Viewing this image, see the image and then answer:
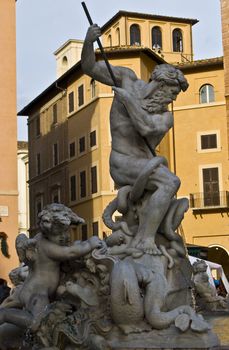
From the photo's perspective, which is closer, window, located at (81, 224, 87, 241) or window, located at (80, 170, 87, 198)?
window, located at (81, 224, 87, 241)

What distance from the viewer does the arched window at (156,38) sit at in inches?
2220

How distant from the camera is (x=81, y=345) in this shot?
17.0 ft

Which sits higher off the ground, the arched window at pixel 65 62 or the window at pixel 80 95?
the arched window at pixel 65 62

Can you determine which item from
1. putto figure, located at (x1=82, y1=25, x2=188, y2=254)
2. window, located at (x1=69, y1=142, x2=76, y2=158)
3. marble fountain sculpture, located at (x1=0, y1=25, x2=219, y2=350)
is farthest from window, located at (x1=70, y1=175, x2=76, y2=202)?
marble fountain sculpture, located at (x1=0, y1=25, x2=219, y2=350)

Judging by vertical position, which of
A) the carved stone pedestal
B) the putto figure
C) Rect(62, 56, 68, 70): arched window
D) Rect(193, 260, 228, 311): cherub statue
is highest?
Rect(62, 56, 68, 70): arched window

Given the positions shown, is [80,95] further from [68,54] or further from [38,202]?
[68,54]

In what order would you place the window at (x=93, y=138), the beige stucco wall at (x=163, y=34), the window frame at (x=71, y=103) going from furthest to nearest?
the beige stucco wall at (x=163, y=34)
the window frame at (x=71, y=103)
the window at (x=93, y=138)

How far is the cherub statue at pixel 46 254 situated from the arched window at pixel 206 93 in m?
40.8

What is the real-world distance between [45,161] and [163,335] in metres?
48.8

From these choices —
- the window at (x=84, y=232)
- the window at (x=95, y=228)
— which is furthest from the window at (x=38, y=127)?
the window at (x=95, y=228)

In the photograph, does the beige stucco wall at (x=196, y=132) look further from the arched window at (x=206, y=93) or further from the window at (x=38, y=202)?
the window at (x=38, y=202)

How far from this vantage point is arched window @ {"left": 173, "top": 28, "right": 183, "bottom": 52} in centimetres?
5688

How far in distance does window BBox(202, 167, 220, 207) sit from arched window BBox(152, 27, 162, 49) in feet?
48.9

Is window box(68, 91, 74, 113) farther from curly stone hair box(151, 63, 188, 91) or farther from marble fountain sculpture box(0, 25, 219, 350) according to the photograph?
curly stone hair box(151, 63, 188, 91)
